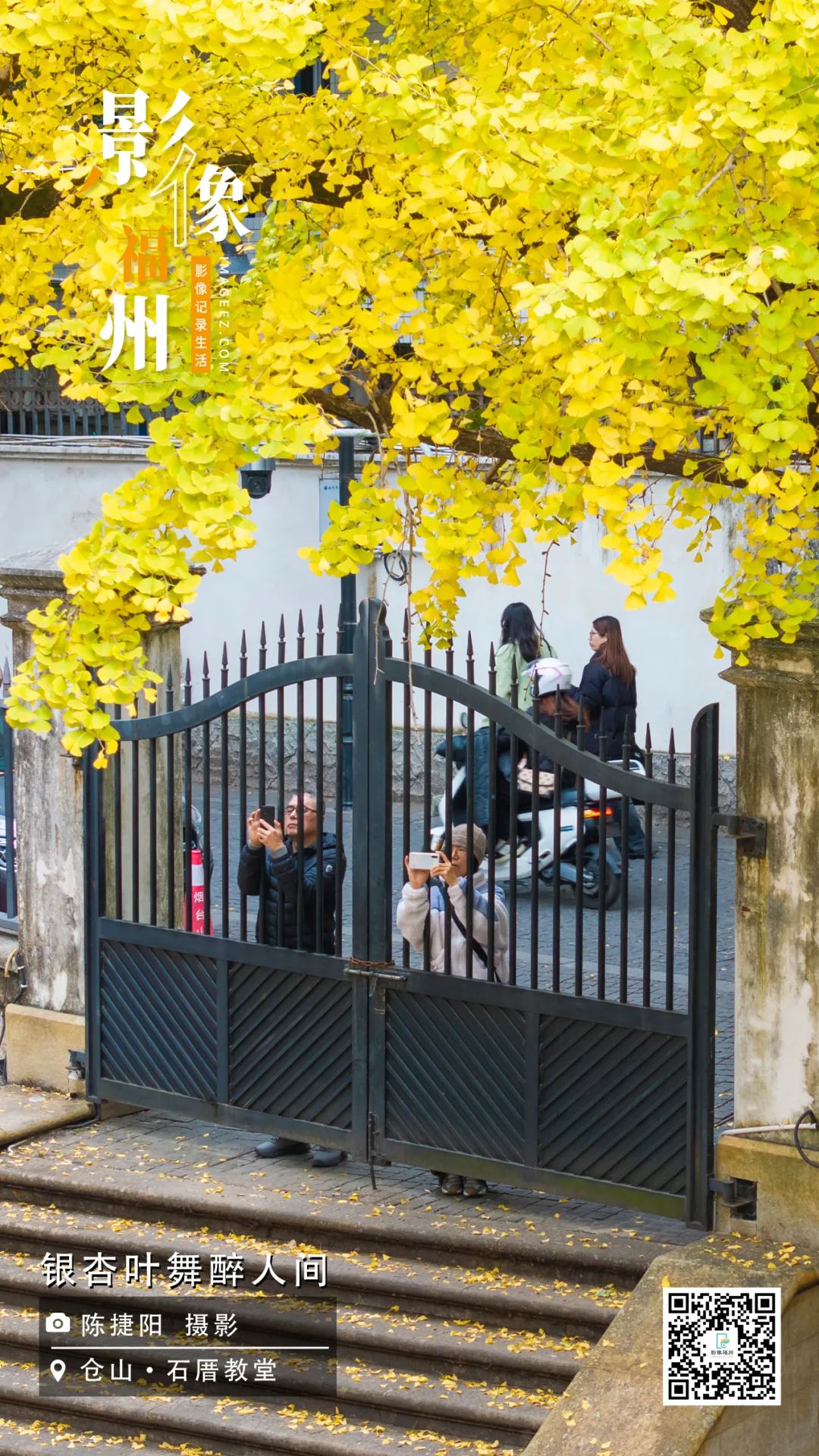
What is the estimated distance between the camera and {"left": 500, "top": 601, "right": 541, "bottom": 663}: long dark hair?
1175cm

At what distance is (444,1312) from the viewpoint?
6.46 meters

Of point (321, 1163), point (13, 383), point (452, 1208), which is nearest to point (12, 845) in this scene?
point (321, 1163)

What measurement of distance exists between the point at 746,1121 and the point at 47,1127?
122 inches

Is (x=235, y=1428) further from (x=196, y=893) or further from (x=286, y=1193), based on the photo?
(x=196, y=893)

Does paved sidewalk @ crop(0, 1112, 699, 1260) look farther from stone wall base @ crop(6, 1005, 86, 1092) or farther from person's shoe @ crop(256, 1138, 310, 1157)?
stone wall base @ crop(6, 1005, 86, 1092)

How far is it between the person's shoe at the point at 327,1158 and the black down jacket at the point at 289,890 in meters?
0.79

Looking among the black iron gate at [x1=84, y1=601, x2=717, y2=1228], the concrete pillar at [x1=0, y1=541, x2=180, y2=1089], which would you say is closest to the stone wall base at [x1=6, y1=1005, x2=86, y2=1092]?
the concrete pillar at [x1=0, y1=541, x2=180, y2=1089]

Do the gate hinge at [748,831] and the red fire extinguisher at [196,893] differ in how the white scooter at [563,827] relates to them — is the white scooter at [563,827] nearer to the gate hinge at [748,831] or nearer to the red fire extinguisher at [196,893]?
the red fire extinguisher at [196,893]

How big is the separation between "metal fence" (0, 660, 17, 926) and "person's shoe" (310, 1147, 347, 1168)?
82.3 inches

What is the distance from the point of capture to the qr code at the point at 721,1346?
18.1 ft

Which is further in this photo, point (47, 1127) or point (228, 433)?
point (47, 1127)

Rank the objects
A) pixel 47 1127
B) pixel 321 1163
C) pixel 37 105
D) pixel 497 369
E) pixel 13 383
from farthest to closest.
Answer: pixel 13 383 → pixel 37 105 → pixel 47 1127 → pixel 321 1163 → pixel 497 369

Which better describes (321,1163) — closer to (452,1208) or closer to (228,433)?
(452,1208)

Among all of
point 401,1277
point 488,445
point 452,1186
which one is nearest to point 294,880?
point 452,1186
